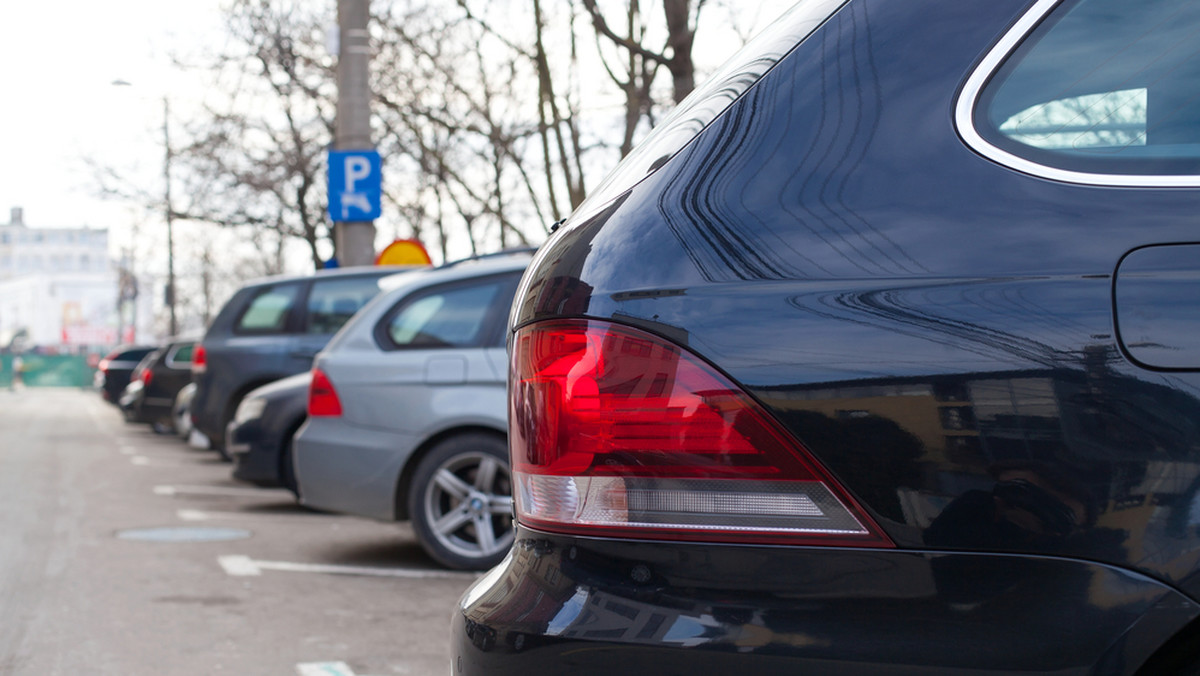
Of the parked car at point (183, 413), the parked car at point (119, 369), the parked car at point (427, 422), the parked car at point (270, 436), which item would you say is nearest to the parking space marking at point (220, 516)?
the parked car at point (270, 436)

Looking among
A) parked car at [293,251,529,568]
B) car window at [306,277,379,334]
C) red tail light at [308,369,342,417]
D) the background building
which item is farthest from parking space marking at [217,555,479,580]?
the background building

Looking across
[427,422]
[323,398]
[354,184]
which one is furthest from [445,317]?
[354,184]

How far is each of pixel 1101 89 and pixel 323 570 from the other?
555cm

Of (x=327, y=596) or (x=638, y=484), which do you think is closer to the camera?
(x=638, y=484)

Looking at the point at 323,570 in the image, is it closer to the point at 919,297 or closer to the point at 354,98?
the point at 919,297

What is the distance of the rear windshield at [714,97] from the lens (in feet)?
6.22

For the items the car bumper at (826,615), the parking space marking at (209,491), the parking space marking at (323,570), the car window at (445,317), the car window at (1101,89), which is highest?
the car window at (1101,89)

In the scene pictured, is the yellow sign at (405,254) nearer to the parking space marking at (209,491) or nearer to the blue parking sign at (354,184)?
the blue parking sign at (354,184)

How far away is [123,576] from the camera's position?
20.6 feet

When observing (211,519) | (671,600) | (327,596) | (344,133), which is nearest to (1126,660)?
(671,600)

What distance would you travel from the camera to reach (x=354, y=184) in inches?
511

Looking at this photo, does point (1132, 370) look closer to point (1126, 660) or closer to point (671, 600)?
point (1126, 660)

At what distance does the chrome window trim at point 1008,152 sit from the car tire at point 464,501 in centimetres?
458

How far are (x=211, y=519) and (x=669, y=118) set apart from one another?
754 cm
